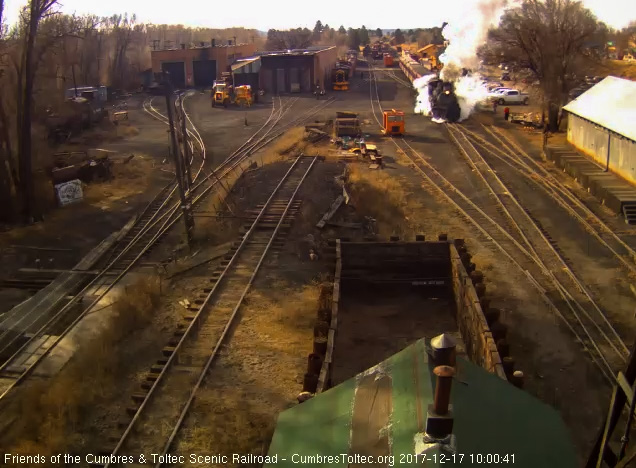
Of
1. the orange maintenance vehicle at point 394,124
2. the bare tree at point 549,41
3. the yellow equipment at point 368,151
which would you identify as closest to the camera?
the yellow equipment at point 368,151

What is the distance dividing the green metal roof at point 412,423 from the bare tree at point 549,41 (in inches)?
1277

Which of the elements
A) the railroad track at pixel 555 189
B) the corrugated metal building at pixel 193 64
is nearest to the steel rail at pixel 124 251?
the railroad track at pixel 555 189

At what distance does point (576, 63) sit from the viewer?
1357 inches

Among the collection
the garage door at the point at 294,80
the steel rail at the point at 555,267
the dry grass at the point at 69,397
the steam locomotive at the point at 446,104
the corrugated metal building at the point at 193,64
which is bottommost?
the dry grass at the point at 69,397

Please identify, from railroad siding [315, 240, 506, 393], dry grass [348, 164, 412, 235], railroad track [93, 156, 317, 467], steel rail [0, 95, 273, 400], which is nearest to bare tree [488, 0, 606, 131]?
dry grass [348, 164, 412, 235]

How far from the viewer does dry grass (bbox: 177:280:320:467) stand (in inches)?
364

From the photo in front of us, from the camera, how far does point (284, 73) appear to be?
56250 millimetres

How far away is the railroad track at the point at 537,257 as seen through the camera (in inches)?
488

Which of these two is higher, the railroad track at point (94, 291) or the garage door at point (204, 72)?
the garage door at point (204, 72)

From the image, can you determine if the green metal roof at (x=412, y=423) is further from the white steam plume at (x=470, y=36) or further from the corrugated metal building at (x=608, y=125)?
the white steam plume at (x=470, y=36)

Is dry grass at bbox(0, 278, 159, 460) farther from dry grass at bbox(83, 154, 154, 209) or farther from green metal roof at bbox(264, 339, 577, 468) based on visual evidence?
dry grass at bbox(83, 154, 154, 209)

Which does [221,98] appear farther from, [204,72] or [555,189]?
[555,189]

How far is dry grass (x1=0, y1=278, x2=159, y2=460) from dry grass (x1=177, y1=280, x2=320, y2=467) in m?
1.79

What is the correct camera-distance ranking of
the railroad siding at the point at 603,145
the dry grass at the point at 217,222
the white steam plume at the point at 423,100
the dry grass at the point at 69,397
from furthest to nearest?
the white steam plume at the point at 423,100 < the railroad siding at the point at 603,145 < the dry grass at the point at 217,222 < the dry grass at the point at 69,397
